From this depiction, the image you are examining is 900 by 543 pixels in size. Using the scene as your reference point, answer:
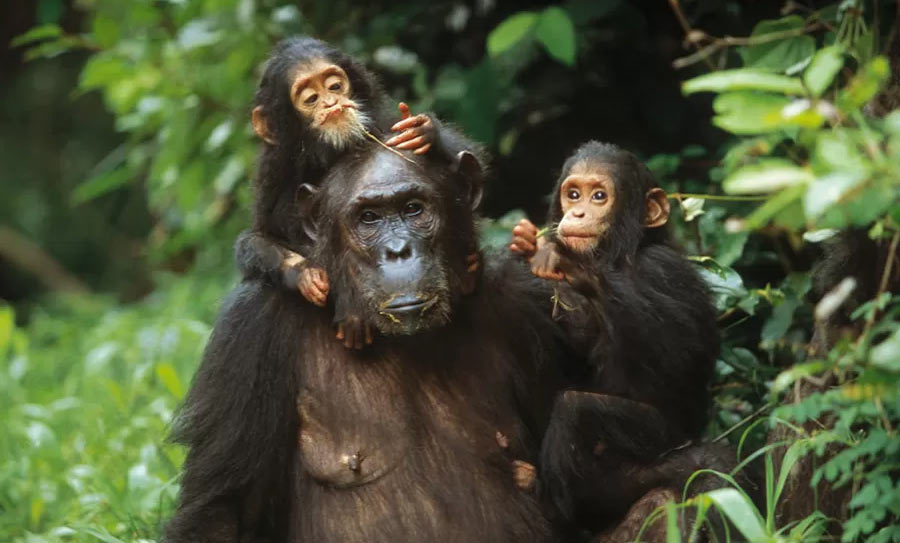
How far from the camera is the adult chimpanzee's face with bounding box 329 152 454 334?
12.4 ft

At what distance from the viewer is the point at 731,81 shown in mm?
2654

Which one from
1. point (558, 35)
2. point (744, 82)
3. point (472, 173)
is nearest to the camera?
point (744, 82)

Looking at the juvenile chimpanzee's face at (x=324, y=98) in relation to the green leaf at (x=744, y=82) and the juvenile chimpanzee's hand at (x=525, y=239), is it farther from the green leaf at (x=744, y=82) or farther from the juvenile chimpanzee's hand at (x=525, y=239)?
the green leaf at (x=744, y=82)

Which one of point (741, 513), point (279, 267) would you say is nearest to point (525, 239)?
point (279, 267)

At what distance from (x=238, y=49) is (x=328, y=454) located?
401 cm

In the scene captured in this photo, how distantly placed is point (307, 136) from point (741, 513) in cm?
222

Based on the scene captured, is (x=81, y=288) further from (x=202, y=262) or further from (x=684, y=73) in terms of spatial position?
(x=684, y=73)

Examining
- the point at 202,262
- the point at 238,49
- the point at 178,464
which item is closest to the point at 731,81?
the point at 178,464

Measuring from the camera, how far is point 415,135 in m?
4.05

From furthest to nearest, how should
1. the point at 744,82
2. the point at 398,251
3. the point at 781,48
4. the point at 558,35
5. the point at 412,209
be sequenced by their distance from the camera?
1. the point at 558,35
2. the point at 781,48
3. the point at 412,209
4. the point at 398,251
5. the point at 744,82

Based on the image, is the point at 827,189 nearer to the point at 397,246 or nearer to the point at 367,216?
the point at 397,246

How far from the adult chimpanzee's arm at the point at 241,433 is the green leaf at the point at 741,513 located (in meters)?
1.49

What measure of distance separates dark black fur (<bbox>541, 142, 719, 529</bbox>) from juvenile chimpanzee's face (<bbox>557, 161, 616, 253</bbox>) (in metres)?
0.07

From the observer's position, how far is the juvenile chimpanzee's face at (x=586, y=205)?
167 inches
